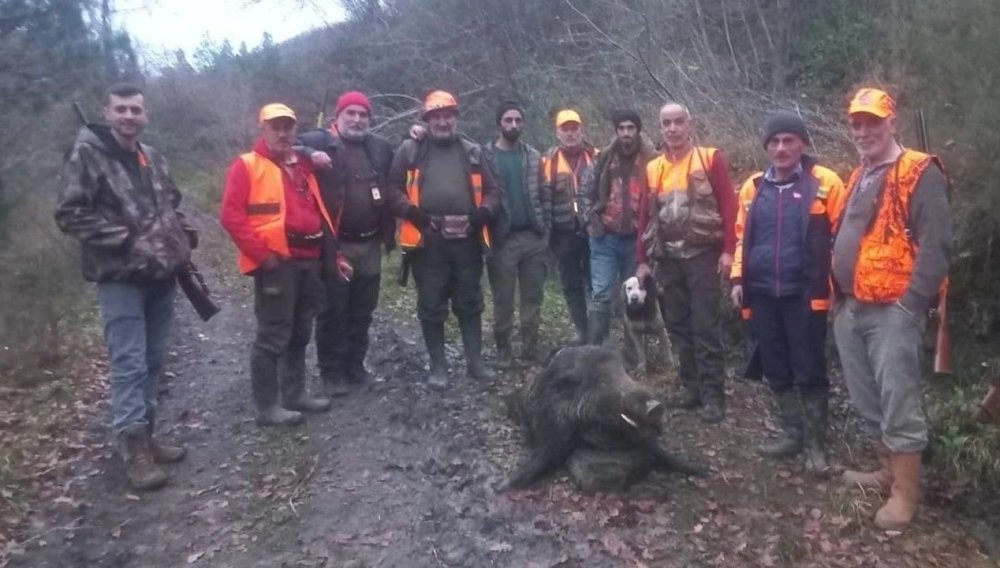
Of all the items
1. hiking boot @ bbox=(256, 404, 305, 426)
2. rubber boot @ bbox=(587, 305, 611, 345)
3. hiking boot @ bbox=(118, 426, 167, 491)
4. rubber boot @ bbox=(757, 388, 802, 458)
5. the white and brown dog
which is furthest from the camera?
rubber boot @ bbox=(587, 305, 611, 345)

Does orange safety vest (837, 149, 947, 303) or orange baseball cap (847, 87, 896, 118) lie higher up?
orange baseball cap (847, 87, 896, 118)

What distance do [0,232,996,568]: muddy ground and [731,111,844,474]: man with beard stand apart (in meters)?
0.45

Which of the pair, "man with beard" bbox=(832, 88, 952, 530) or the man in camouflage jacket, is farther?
the man in camouflage jacket

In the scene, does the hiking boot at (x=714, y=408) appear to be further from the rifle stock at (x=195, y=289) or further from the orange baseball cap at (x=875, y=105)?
the rifle stock at (x=195, y=289)

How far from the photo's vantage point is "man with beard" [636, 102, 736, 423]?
6.10 m

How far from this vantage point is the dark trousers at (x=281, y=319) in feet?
20.0

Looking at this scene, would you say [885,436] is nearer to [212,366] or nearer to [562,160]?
[562,160]

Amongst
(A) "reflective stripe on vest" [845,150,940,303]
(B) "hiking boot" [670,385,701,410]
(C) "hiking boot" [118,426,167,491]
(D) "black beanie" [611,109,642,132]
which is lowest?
(B) "hiking boot" [670,385,701,410]

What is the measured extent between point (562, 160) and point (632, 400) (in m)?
2.94

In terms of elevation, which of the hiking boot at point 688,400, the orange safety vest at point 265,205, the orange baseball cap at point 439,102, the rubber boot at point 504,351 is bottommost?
the hiking boot at point 688,400

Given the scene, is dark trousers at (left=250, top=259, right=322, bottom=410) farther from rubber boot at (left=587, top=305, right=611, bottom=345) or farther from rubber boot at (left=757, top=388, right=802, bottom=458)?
rubber boot at (left=757, top=388, right=802, bottom=458)

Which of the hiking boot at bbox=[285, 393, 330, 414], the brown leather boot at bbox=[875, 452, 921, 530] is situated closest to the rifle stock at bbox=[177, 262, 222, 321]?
the hiking boot at bbox=[285, 393, 330, 414]

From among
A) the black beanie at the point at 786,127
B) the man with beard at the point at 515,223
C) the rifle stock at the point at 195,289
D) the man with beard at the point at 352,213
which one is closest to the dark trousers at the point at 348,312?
the man with beard at the point at 352,213

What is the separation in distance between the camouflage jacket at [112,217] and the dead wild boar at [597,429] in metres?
2.50
